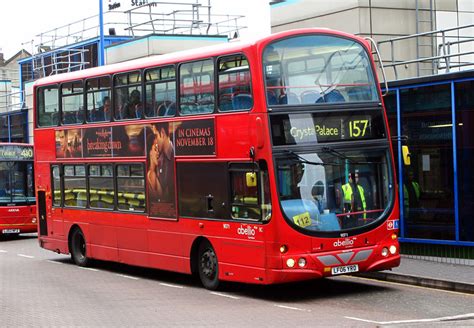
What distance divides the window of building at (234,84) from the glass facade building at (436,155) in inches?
139

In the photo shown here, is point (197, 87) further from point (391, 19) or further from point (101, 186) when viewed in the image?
point (391, 19)

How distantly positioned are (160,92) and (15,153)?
48.8 feet

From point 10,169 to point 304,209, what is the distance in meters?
18.3

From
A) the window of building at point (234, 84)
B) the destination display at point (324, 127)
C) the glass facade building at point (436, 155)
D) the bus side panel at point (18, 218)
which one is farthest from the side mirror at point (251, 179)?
the bus side panel at point (18, 218)

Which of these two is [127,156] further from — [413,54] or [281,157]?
[413,54]

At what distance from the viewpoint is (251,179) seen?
14.3 meters

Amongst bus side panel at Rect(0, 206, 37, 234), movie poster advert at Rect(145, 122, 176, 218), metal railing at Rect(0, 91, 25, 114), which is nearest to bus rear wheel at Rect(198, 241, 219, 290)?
movie poster advert at Rect(145, 122, 176, 218)

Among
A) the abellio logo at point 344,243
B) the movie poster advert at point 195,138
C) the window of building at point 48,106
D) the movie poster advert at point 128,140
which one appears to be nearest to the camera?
the abellio logo at point 344,243

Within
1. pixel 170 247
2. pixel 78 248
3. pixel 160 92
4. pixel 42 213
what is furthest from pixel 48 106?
pixel 170 247

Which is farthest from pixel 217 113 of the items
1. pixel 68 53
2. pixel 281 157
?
pixel 68 53

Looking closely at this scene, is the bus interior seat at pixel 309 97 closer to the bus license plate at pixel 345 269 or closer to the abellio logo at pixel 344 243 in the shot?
the abellio logo at pixel 344 243

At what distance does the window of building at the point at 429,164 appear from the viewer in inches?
695

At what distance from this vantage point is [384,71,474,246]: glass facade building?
680 inches

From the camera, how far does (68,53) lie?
41844 mm
